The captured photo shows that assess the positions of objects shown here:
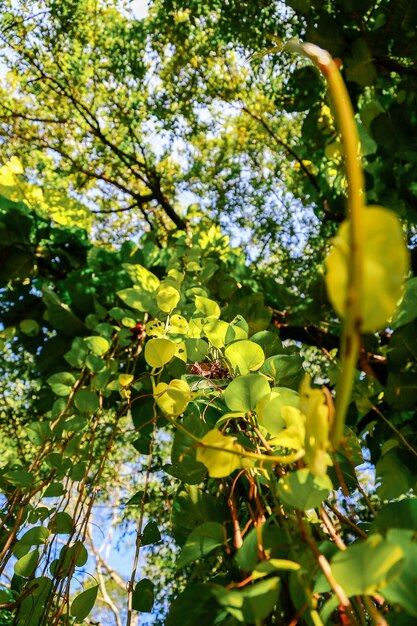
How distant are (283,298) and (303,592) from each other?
123 cm

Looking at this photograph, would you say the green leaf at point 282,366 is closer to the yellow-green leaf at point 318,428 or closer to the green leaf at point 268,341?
the green leaf at point 268,341

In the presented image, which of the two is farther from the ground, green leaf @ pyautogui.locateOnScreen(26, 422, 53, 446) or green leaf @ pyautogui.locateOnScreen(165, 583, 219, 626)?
green leaf @ pyautogui.locateOnScreen(26, 422, 53, 446)

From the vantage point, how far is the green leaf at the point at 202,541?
322 mm

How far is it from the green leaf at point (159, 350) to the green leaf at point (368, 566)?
0.23 m

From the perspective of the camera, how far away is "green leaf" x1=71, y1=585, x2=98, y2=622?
0.43m

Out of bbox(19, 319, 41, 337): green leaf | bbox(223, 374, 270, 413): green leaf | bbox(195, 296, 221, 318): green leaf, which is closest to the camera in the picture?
bbox(223, 374, 270, 413): green leaf

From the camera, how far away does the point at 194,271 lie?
1191 millimetres

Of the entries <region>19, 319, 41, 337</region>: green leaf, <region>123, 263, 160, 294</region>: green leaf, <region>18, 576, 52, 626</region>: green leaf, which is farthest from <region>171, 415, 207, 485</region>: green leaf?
<region>19, 319, 41, 337</region>: green leaf

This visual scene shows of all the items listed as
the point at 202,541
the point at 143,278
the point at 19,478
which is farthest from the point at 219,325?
the point at 143,278

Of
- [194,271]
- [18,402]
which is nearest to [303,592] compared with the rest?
[194,271]

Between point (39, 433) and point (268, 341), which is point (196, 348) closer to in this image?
point (268, 341)

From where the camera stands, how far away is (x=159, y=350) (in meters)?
0.40

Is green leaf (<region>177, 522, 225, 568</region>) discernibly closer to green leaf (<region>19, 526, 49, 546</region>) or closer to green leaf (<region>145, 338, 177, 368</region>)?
green leaf (<region>145, 338, 177, 368</region>)

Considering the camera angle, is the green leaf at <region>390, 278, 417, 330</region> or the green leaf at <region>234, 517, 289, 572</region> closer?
the green leaf at <region>234, 517, 289, 572</region>
